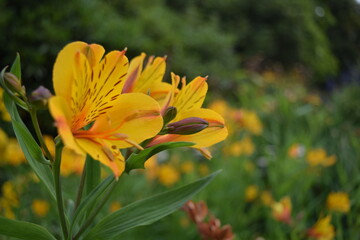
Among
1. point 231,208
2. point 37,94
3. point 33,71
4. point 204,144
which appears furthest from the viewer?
point 33,71

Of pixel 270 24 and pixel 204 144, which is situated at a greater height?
pixel 204 144

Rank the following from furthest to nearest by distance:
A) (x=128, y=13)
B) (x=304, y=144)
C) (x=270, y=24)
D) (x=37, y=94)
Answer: (x=270, y=24), (x=128, y=13), (x=304, y=144), (x=37, y=94)

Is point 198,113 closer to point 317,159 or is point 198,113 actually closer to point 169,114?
point 169,114

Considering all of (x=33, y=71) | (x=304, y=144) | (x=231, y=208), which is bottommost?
(x=33, y=71)

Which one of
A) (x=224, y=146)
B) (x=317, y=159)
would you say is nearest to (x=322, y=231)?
(x=317, y=159)

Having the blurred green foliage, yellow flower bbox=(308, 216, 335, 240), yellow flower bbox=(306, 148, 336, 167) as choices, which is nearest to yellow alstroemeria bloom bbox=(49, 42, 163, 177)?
yellow flower bbox=(308, 216, 335, 240)

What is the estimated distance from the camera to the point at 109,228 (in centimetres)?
46

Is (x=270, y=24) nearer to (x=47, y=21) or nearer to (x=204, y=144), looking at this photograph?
(x=47, y=21)

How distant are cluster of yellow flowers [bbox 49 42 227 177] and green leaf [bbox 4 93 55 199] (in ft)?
0.13

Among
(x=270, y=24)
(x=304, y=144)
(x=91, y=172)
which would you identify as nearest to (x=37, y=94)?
(x=91, y=172)

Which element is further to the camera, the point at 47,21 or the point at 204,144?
the point at 47,21

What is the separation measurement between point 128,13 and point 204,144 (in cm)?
388

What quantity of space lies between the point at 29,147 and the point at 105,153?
3.1 inches

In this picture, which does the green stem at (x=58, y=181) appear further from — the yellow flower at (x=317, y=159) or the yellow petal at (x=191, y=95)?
the yellow flower at (x=317, y=159)
